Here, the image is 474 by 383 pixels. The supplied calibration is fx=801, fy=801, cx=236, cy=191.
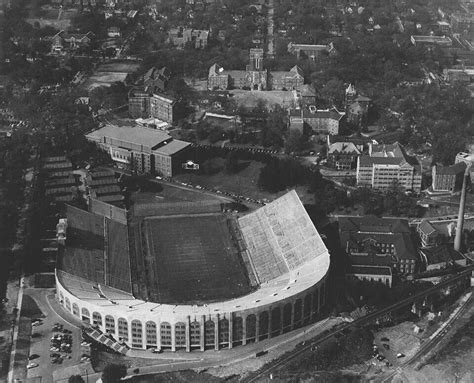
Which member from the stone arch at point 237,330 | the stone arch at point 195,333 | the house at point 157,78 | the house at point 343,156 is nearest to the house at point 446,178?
the house at point 343,156

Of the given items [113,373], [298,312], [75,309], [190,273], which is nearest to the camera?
[113,373]

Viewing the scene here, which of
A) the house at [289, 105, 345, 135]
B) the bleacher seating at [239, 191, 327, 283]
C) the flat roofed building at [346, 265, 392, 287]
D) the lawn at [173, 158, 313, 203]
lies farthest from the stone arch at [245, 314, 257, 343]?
the house at [289, 105, 345, 135]

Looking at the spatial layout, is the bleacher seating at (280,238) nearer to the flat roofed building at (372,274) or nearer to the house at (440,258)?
the flat roofed building at (372,274)

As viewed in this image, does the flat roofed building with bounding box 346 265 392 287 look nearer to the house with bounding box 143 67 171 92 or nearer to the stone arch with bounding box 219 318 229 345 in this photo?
the stone arch with bounding box 219 318 229 345

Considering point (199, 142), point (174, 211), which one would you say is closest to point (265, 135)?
point (199, 142)

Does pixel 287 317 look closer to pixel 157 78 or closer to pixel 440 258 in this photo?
pixel 440 258

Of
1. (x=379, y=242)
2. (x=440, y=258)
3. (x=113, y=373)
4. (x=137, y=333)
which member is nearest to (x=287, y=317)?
(x=137, y=333)
